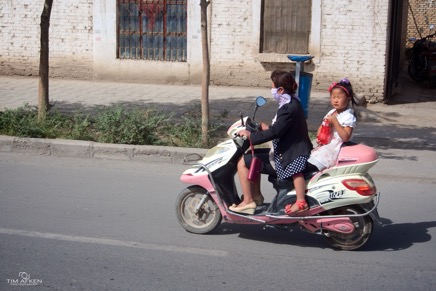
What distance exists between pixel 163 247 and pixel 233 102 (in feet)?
25.5

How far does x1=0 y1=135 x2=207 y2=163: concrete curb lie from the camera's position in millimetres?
9188

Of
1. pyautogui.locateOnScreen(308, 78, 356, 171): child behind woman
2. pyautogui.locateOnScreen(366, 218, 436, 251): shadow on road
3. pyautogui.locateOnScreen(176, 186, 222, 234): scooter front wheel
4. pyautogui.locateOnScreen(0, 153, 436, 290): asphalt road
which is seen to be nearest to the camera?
pyautogui.locateOnScreen(0, 153, 436, 290): asphalt road

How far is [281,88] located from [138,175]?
10.1 ft

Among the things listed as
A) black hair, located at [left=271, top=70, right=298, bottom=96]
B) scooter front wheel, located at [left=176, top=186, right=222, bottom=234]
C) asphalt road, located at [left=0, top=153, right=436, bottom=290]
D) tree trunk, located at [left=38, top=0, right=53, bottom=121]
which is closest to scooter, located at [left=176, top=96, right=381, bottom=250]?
scooter front wheel, located at [left=176, top=186, right=222, bottom=234]

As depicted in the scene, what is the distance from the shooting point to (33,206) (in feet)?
23.9

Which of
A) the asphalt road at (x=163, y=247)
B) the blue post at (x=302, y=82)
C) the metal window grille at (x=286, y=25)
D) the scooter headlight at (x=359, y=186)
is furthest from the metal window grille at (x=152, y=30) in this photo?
the scooter headlight at (x=359, y=186)

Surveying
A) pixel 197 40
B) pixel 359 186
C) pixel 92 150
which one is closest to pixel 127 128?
pixel 92 150

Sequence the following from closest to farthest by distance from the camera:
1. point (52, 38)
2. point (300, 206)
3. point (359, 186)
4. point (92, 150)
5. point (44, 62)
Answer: point (359, 186) → point (300, 206) → point (92, 150) → point (44, 62) → point (52, 38)

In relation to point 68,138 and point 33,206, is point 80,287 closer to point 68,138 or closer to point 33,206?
point 33,206

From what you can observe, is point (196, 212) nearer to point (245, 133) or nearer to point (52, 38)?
point (245, 133)

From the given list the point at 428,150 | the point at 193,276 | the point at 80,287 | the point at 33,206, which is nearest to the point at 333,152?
the point at 193,276

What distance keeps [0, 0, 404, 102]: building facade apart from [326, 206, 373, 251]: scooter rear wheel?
857 centimetres

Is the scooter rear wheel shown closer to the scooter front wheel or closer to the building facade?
the scooter front wheel

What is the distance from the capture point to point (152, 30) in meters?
15.8
